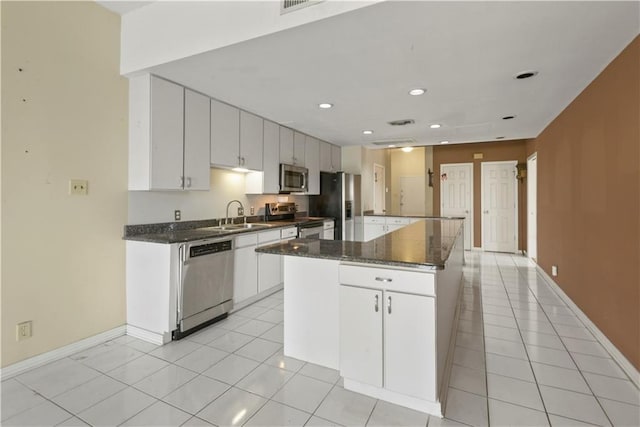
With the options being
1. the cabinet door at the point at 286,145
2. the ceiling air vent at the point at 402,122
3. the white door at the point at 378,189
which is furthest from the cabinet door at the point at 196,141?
the white door at the point at 378,189

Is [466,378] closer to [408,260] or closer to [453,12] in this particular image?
[408,260]

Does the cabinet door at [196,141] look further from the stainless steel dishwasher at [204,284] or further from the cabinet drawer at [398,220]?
the cabinet drawer at [398,220]

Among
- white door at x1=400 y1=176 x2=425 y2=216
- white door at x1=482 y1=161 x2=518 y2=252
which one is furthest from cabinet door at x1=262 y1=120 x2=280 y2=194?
white door at x1=400 y1=176 x2=425 y2=216

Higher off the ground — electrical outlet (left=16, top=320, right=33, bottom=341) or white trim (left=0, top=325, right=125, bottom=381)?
electrical outlet (left=16, top=320, right=33, bottom=341)

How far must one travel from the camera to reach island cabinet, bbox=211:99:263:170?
131 inches

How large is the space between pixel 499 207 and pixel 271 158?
17.7ft

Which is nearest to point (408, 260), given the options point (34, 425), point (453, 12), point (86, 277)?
point (453, 12)

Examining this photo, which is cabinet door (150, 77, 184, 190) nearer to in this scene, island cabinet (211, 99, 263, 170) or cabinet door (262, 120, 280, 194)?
island cabinet (211, 99, 263, 170)

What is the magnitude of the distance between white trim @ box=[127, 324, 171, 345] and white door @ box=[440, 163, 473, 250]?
6.40 metres

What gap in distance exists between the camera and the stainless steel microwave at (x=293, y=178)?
443cm

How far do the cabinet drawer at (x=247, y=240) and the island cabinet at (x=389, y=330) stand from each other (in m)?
1.65

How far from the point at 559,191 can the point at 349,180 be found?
3.09m

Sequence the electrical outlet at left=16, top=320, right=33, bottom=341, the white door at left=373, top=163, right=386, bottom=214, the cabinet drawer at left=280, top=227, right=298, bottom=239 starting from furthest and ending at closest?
the white door at left=373, top=163, right=386, bottom=214 < the cabinet drawer at left=280, top=227, right=298, bottom=239 < the electrical outlet at left=16, top=320, right=33, bottom=341

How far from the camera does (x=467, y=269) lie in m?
5.29
